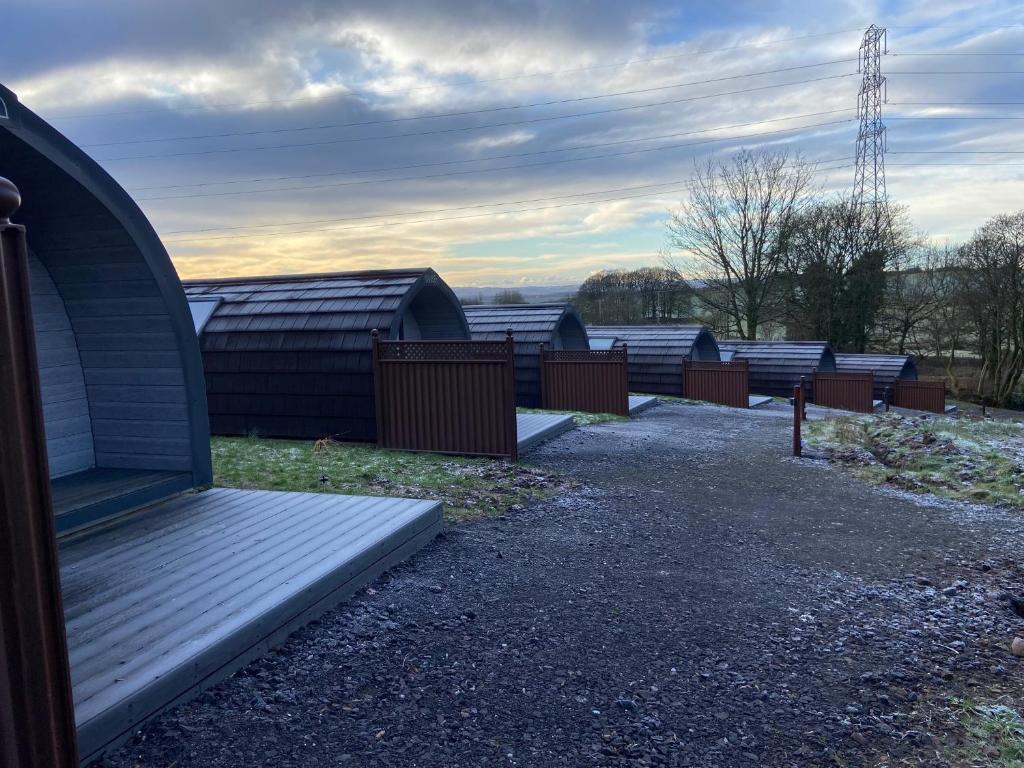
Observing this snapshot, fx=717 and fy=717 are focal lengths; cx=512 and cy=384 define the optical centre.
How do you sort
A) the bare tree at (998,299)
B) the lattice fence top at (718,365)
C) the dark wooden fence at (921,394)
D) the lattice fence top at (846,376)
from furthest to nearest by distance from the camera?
the bare tree at (998,299), the dark wooden fence at (921,394), the lattice fence top at (846,376), the lattice fence top at (718,365)

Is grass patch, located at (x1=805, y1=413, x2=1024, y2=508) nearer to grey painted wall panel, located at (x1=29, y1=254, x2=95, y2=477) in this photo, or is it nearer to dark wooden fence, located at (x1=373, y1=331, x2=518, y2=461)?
dark wooden fence, located at (x1=373, y1=331, x2=518, y2=461)

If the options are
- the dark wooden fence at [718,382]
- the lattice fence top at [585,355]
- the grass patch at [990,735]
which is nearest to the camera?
the grass patch at [990,735]

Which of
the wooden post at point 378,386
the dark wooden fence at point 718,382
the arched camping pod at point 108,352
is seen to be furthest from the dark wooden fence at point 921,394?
the arched camping pod at point 108,352

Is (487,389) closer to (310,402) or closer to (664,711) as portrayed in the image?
(310,402)

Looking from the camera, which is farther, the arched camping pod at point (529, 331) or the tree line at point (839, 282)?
the tree line at point (839, 282)

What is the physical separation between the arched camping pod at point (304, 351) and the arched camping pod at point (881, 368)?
21.9 m

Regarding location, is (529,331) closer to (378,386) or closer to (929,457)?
(378,386)

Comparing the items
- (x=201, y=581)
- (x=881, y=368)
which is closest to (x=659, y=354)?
(x=881, y=368)

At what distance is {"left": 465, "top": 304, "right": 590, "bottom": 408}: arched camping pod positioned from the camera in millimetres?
15156

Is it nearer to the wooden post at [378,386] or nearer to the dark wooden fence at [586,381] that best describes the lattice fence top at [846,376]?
the dark wooden fence at [586,381]

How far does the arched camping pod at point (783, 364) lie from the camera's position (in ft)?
81.5

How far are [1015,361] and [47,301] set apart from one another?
120ft

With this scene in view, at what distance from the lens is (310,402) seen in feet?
32.2

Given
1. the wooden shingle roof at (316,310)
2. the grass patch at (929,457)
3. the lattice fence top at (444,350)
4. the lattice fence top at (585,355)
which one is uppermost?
the wooden shingle roof at (316,310)
